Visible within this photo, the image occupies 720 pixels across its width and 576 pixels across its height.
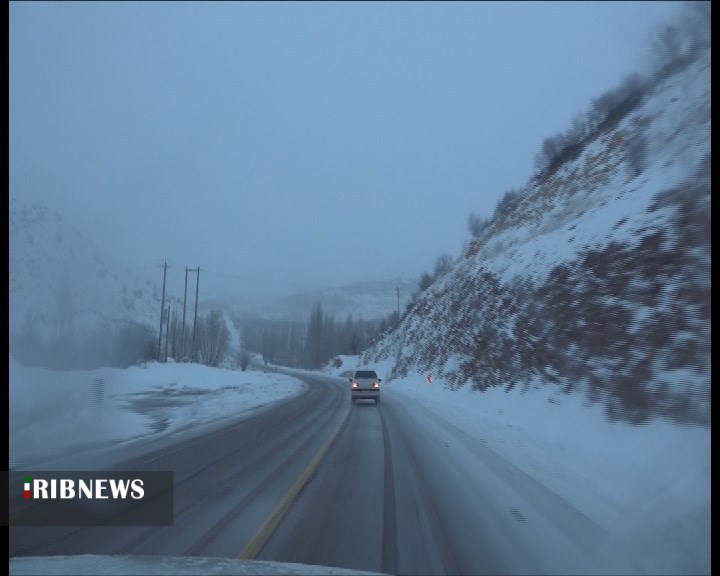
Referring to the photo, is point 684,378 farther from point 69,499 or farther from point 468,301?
point 468,301

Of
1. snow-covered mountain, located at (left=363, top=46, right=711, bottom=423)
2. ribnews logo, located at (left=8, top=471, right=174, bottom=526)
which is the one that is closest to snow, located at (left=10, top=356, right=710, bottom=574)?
snow-covered mountain, located at (left=363, top=46, right=711, bottom=423)

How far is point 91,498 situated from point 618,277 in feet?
51.6

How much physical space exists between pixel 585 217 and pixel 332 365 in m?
81.4

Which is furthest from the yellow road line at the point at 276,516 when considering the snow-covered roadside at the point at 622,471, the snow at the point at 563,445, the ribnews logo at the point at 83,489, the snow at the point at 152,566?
the snow-covered roadside at the point at 622,471

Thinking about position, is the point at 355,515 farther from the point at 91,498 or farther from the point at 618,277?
the point at 618,277

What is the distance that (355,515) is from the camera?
327 inches

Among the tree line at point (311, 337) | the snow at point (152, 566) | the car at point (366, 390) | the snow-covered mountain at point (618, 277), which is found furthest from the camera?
the tree line at point (311, 337)

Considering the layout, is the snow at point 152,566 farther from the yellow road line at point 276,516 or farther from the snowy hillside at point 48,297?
the snowy hillside at point 48,297

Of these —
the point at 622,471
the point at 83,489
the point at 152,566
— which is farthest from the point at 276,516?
the point at 622,471

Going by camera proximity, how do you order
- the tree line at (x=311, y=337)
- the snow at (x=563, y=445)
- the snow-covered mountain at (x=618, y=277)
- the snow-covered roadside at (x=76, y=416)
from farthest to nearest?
1. the tree line at (x=311, y=337)
2. the snow-covered mountain at (x=618, y=277)
3. the snow-covered roadside at (x=76, y=416)
4. the snow at (x=563, y=445)

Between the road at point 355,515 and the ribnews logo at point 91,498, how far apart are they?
277 millimetres

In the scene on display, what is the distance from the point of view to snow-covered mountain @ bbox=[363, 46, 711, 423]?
1454 cm

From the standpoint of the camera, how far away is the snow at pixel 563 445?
680 centimetres
